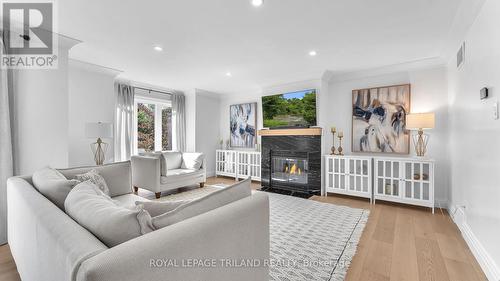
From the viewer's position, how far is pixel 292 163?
4699 millimetres

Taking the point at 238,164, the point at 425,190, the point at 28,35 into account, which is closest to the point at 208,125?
the point at 238,164

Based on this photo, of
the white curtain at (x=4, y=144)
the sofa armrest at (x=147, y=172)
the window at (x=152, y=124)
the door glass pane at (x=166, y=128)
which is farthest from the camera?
the door glass pane at (x=166, y=128)

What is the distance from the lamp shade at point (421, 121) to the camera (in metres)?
3.21

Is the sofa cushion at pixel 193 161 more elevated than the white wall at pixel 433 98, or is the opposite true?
the white wall at pixel 433 98

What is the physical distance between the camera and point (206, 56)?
339 cm

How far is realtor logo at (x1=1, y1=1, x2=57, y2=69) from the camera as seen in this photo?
2.20 m

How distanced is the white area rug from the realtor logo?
10.7 ft

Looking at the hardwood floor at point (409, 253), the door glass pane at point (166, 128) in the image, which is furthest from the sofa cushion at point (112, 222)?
the door glass pane at point (166, 128)

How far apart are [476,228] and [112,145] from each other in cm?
546

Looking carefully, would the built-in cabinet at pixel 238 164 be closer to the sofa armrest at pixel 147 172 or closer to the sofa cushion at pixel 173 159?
the sofa cushion at pixel 173 159

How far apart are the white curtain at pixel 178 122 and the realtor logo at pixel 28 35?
115 inches

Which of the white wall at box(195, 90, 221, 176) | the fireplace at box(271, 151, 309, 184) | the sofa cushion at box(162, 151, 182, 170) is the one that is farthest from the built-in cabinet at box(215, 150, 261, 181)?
the sofa cushion at box(162, 151, 182, 170)

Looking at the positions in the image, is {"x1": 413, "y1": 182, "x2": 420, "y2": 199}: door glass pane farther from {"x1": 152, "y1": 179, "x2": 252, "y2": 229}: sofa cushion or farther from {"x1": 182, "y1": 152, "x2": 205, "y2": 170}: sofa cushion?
{"x1": 182, "y1": 152, "x2": 205, "y2": 170}: sofa cushion

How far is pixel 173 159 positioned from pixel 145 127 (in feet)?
3.88
